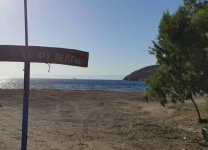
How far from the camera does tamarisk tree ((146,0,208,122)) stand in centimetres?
1839

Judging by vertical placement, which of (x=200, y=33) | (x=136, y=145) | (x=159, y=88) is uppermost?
(x=200, y=33)

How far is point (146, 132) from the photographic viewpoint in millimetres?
21078

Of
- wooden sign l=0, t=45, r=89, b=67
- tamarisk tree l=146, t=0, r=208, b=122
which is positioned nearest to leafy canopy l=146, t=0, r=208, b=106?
tamarisk tree l=146, t=0, r=208, b=122

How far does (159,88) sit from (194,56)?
20.9 ft

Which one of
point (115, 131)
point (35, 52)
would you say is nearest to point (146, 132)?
point (115, 131)

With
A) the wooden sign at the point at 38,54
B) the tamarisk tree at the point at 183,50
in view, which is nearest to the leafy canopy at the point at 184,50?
the tamarisk tree at the point at 183,50

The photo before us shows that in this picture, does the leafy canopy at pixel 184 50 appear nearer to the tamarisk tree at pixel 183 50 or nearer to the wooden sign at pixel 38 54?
the tamarisk tree at pixel 183 50

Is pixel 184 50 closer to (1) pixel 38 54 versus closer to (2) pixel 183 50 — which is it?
(2) pixel 183 50

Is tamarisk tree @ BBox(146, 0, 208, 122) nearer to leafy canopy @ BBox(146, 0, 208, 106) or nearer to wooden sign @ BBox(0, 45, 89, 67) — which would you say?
leafy canopy @ BBox(146, 0, 208, 106)

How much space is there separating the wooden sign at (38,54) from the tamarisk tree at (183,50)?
9.97 metres

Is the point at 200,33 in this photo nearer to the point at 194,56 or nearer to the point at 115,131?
the point at 194,56

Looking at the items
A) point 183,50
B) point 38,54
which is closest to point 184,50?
point 183,50

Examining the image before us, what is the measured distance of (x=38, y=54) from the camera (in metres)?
7.30

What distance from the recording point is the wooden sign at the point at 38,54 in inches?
285
